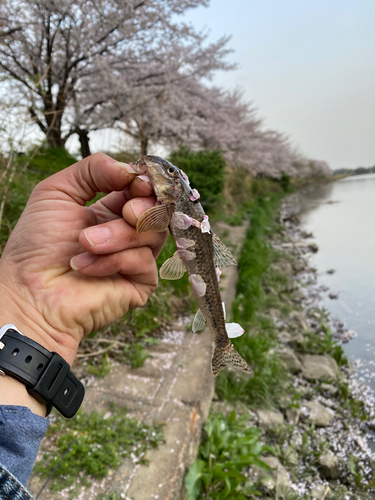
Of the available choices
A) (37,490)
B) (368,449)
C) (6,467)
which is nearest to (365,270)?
(368,449)

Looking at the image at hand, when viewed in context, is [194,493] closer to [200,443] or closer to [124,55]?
[200,443]

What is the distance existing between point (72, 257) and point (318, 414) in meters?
4.48

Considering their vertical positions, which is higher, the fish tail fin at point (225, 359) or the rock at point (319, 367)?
the fish tail fin at point (225, 359)

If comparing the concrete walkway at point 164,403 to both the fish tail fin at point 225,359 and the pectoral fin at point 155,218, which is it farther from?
the pectoral fin at point 155,218

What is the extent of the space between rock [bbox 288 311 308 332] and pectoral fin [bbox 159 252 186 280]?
6.17 metres

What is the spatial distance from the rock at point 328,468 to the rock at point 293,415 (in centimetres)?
60

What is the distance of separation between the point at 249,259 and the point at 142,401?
5100 millimetres

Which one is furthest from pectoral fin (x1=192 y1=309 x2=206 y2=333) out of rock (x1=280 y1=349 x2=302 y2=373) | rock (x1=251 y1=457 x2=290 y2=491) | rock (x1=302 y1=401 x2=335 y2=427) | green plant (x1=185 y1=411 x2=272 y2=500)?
rock (x1=280 y1=349 x2=302 y2=373)

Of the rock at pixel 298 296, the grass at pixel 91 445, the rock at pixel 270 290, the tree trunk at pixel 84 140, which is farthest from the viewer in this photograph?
the tree trunk at pixel 84 140

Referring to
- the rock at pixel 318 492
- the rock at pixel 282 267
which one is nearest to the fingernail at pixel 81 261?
the rock at pixel 318 492

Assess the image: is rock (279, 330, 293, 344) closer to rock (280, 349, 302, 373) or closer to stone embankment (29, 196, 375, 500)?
stone embankment (29, 196, 375, 500)

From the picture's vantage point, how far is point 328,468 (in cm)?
384

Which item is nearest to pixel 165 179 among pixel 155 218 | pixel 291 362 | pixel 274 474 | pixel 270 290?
pixel 155 218

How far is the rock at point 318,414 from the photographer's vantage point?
455cm
